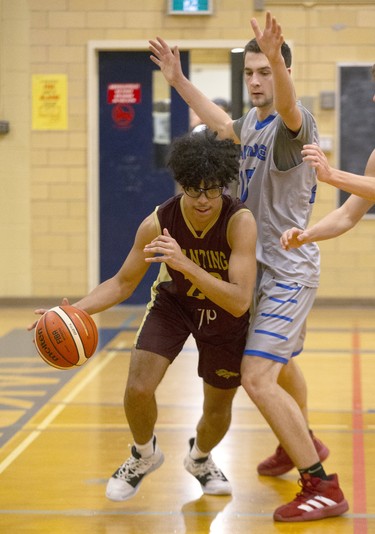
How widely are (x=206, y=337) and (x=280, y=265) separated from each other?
42 centimetres

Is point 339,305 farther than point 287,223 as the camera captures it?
Yes

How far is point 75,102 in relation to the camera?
34.0 feet

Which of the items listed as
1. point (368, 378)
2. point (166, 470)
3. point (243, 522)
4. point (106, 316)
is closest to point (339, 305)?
point (106, 316)

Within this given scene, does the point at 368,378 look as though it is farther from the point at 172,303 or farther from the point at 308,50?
the point at 308,50

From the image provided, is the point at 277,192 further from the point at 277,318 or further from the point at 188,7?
the point at 188,7

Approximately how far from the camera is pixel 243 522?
3.98 m

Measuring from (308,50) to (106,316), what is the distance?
3242mm

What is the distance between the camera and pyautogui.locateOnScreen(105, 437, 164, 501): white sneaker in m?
4.20

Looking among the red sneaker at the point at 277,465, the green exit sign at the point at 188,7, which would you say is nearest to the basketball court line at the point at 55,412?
the red sneaker at the point at 277,465

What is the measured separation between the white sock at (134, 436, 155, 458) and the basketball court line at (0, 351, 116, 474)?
0.80 meters

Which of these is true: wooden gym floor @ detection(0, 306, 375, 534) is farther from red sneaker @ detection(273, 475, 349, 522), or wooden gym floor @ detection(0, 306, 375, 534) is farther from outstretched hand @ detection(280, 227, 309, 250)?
outstretched hand @ detection(280, 227, 309, 250)

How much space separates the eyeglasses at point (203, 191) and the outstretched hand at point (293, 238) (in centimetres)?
31

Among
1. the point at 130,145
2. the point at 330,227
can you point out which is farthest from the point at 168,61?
the point at 130,145

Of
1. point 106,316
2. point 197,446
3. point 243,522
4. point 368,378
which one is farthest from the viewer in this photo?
point 106,316
